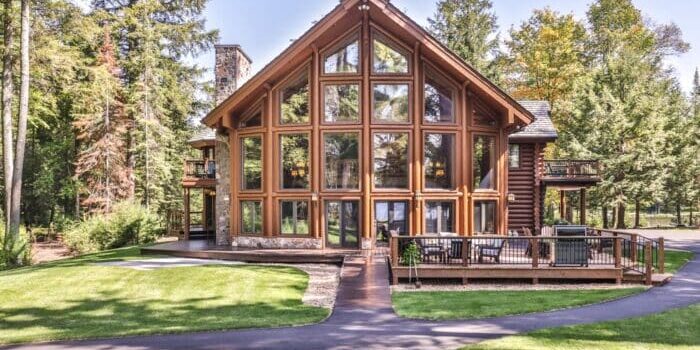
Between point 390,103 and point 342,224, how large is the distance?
4.59 meters

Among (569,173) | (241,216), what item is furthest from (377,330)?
(569,173)

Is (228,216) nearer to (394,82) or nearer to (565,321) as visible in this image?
(394,82)

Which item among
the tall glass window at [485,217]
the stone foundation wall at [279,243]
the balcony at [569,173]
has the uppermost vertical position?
A: the balcony at [569,173]

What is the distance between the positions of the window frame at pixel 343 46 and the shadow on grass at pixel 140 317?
9.40m

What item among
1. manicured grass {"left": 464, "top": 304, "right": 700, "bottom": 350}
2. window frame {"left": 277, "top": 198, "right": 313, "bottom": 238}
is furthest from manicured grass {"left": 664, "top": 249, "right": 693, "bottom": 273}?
window frame {"left": 277, "top": 198, "right": 313, "bottom": 238}

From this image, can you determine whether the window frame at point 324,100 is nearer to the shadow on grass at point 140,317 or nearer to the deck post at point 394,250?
the deck post at point 394,250

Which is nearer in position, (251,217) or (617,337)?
(617,337)

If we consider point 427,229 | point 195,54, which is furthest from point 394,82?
point 195,54

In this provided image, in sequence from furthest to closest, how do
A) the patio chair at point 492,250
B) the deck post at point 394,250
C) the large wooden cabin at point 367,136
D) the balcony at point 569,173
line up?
the balcony at point 569,173 < the large wooden cabin at point 367,136 < the patio chair at point 492,250 < the deck post at point 394,250

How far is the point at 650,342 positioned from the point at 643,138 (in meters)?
26.9

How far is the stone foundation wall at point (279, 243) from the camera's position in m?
17.8

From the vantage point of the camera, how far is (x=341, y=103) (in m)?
18.0

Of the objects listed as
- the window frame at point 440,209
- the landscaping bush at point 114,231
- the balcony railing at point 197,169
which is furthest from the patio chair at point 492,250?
the landscaping bush at point 114,231

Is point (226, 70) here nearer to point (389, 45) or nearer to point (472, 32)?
point (389, 45)
